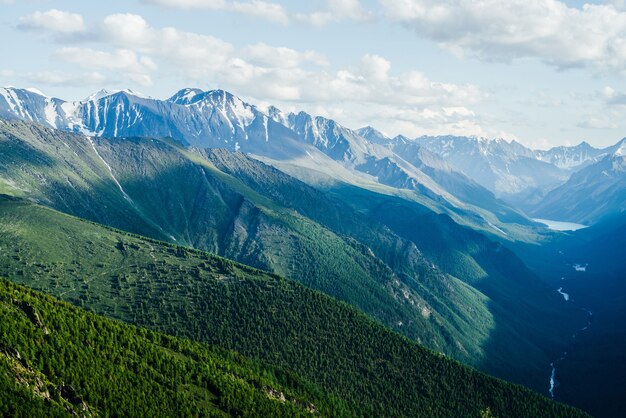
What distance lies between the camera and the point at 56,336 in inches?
6885

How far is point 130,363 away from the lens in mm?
186625

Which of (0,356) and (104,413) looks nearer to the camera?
(0,356)

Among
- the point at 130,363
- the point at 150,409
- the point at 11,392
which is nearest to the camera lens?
the point at 11,392

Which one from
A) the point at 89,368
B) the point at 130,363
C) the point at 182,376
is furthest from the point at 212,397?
the point at 89,368

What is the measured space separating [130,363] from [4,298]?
133ft

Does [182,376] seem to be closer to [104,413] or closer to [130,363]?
[130,363]

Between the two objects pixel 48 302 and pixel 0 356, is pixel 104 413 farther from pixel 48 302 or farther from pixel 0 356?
pixel 48 302

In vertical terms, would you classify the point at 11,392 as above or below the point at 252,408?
above

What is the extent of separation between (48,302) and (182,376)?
4898 centimetres

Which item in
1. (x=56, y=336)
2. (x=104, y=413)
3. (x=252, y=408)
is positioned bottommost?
(x=252, y=408)

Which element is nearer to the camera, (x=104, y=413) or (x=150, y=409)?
(x=104, y=413)

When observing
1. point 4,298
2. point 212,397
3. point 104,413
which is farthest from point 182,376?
point 4,298

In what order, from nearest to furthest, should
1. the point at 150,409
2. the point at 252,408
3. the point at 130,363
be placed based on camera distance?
the point at 150,409 < the point at 130,363 < the point at 252,408

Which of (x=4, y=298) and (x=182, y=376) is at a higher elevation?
(x=4, y=298)
